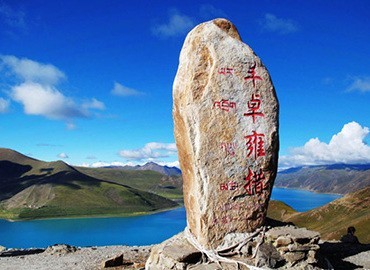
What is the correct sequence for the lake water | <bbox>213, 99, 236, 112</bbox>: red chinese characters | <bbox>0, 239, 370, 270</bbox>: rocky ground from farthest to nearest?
the lake water, <bbox>0, 239, 370, 270</bbox>: rocky ground, <bbox>213, 99, 236, 112</bbox>: red chinese characters

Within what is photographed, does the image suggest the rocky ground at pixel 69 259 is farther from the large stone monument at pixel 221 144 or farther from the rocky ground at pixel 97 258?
the large stone monument at pixel 221 144

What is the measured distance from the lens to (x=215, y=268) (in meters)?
9.23

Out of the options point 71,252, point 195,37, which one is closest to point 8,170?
point 71,252

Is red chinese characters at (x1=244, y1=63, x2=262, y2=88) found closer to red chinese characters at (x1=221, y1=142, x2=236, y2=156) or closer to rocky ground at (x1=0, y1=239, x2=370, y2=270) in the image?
red chinese characters at (x1=221, y1=142, x2=236, y2=156)

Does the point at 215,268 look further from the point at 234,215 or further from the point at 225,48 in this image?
the point at 225,48

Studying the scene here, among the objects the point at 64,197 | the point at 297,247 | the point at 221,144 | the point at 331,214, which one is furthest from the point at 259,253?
the point at 64,197

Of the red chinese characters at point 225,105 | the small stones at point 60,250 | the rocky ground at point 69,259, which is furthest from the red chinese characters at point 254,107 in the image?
the small stones at point 60,250

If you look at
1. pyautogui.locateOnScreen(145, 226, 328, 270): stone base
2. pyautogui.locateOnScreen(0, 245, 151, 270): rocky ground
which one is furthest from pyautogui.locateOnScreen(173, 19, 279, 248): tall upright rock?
pyautogui.locateOnScreen(0, 245, 151, 270): rocky ground

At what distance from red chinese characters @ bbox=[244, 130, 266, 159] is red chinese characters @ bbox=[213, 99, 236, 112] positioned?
839 millimetres

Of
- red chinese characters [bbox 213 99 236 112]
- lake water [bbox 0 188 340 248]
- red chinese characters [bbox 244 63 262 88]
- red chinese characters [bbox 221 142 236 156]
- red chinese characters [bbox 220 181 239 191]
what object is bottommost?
lake water [bbox 0 188 340 248]

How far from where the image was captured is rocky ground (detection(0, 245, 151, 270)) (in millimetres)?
15173

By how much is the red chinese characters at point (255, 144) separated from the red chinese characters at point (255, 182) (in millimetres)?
418

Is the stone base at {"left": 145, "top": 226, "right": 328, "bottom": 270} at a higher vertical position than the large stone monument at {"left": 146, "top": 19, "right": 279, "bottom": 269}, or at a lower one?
lower

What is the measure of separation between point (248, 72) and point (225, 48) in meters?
0.87
